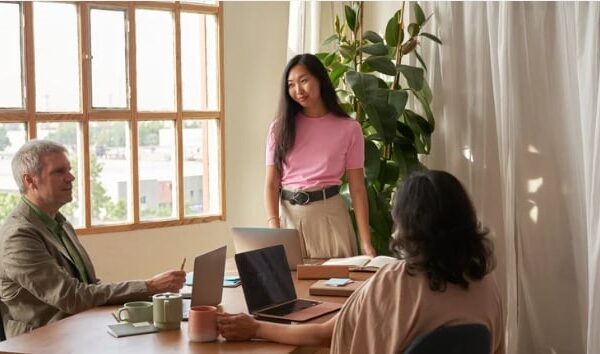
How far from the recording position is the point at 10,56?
4441 mm

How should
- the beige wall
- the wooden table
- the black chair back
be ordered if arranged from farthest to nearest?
the beige wall → the wooden table → the black chair back

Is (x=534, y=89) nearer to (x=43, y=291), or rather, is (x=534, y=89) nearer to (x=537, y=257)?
(x=537, y=257)

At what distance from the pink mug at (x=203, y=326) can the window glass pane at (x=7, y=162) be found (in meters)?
2.45

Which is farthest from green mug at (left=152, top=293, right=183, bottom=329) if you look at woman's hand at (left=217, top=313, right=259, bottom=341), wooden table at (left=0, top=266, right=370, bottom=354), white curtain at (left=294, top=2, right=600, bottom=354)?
white curtain at (left=294, top=2, right=600, bottom=354)

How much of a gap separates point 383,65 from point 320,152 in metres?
0.95

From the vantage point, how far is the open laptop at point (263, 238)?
3170 mm

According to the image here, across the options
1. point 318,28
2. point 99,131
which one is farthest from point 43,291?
point 318,28

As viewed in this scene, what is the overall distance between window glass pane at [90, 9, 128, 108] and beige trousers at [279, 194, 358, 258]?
1.42m

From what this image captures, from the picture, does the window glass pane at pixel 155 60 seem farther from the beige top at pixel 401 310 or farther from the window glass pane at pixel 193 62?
the beige top at pixel 401 310

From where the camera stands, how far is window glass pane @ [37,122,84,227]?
461 centimetres

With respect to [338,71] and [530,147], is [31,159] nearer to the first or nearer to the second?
[338,71]

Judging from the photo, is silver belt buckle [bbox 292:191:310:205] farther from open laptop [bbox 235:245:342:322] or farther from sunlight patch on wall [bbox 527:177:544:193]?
sunlight patch on wall [bbox 527:177:544:193]

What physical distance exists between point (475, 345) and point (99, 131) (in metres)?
3.18

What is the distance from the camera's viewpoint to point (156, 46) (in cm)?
489
